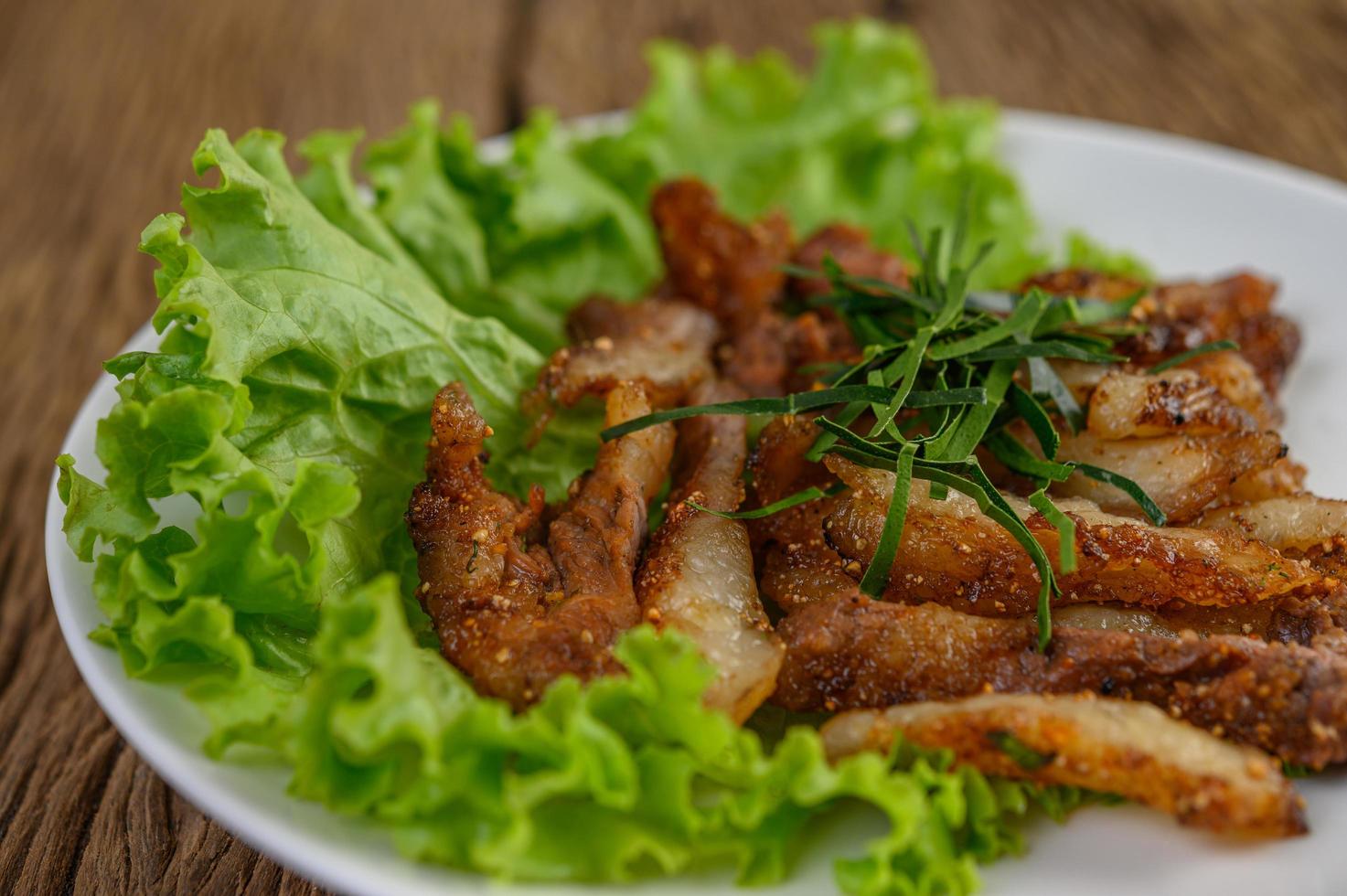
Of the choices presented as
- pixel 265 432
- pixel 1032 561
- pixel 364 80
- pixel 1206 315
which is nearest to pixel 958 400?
pixel 1032 561

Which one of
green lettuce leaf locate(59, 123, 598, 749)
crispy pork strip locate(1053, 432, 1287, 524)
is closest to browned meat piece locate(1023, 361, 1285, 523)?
crispy pork strip locate(1053, 432, 1287, 524)

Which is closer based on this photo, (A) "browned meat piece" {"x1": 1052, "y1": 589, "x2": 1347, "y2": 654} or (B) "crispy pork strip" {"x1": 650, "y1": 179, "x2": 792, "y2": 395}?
(A) "browned meat piece" {"x1": 1052, "y1": 589, "x2": 1347, "y2": 654}

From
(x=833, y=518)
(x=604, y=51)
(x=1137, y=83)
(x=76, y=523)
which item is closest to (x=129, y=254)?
(x=604, y=51)

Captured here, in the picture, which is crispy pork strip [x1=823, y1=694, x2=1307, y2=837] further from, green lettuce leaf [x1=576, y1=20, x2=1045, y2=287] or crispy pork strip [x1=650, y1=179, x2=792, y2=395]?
green lettuce leaf [x1=576, y1=20, x2=1045, y2=287]

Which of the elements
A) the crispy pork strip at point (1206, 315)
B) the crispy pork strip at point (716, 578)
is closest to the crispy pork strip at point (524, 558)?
the crispy pork strip at point (716, 578)

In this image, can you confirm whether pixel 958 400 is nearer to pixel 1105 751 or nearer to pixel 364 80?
pixel 1105 751

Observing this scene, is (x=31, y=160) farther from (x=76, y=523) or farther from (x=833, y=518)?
(x=833, y=518)
